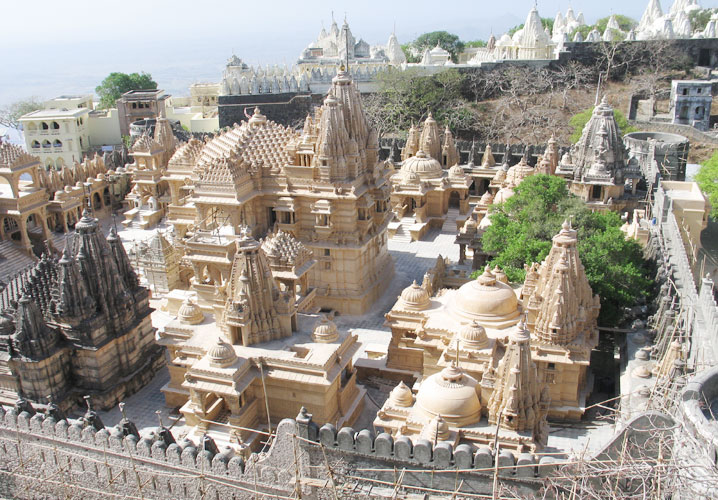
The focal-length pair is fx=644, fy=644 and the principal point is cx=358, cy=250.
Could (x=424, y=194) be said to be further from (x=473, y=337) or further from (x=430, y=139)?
(x=473, y=337)

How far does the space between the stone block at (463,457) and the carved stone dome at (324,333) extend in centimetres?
785

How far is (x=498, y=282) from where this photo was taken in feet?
75.0

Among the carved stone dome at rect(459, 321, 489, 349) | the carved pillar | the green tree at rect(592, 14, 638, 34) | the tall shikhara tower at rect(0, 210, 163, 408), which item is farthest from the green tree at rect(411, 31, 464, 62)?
the tall shikhara tower at rect(0, 210, 163, 408)

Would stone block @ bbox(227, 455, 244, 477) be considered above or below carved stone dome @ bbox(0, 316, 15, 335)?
below

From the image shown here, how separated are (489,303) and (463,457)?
8.58 meters

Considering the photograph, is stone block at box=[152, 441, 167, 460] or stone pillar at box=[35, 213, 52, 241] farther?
stone pillar at box=[35, 213, 52, 241]

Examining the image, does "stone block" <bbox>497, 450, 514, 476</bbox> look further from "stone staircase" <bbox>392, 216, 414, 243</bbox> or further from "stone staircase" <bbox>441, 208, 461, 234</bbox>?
"stone staircase" <bbox>441, 208, 461, 234</bbox>

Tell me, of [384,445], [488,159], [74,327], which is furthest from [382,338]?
[488,159]

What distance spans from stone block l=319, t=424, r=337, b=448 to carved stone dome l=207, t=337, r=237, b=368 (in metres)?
5.82

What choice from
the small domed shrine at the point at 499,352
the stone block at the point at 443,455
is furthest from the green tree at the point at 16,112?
the stone block at the point at 443,455

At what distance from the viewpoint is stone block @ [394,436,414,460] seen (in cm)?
1475

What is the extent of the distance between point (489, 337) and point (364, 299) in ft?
29.4

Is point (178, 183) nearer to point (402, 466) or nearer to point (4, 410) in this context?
point (4, 410)

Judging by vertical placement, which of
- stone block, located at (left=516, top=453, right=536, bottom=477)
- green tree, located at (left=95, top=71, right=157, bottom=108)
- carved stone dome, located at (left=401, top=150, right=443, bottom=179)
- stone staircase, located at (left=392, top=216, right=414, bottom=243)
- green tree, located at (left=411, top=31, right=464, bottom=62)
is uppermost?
green tree, located at (left=411, top=31, right=464, bottom=62)
